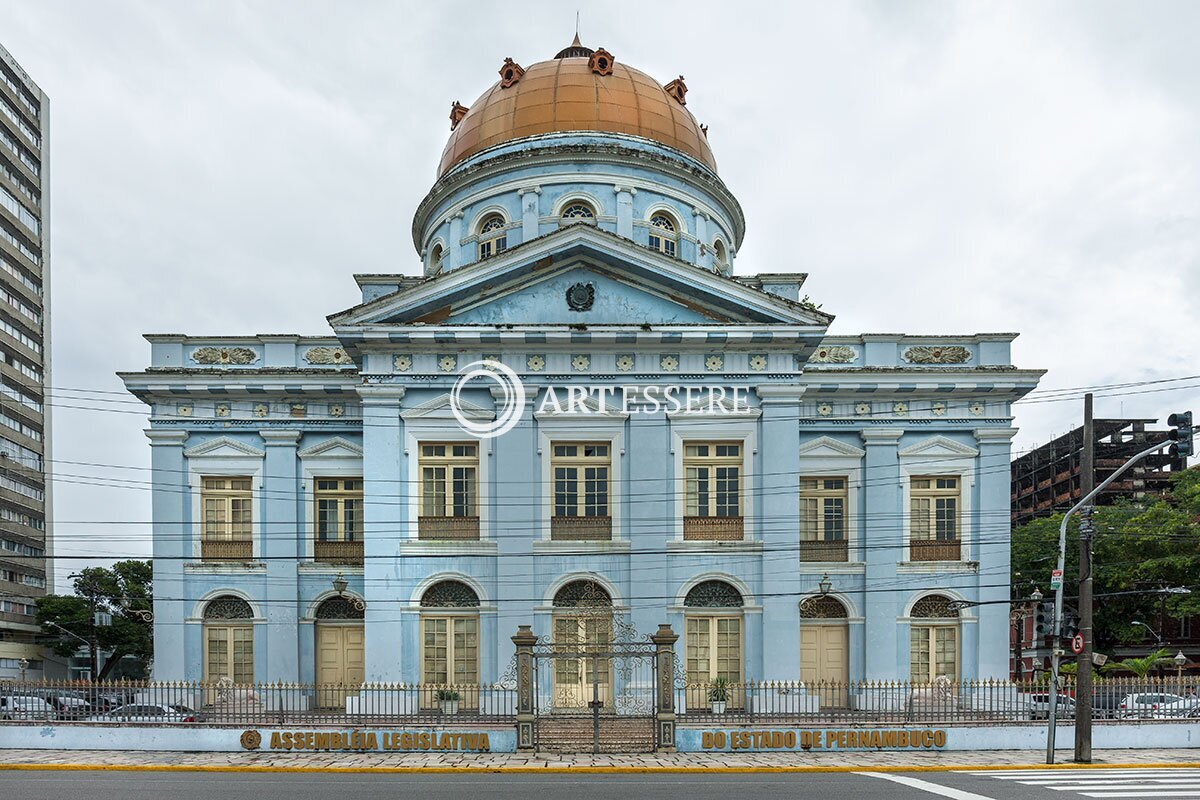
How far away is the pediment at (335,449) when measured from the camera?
30.8m

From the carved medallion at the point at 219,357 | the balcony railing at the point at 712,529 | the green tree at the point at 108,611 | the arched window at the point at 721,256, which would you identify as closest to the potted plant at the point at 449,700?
the balcony railing at the point at 712,529

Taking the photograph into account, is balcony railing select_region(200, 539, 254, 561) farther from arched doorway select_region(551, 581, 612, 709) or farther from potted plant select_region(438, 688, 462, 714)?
arched doorway select_region(551, 581, 612, 709)

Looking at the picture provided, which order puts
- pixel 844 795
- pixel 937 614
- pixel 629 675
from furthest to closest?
pixel 937 614 → pixel 629 675 → pixel 844 795

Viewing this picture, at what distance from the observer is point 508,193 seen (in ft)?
117

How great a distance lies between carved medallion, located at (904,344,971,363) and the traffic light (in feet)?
39.1

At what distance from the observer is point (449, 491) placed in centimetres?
2888

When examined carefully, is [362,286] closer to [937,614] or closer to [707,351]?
[707,351]

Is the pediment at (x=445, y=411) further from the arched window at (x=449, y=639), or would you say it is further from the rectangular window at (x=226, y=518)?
the rectangular window at (x=226, y=518)

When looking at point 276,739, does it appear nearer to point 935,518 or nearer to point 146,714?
point 146,714

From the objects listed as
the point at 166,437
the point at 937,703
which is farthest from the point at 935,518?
the point at 166,437

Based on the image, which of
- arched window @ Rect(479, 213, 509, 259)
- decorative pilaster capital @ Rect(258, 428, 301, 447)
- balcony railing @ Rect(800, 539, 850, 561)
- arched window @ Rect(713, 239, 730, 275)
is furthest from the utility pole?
decorative pilaster capital @ Rect(258, 428, 301, 447)

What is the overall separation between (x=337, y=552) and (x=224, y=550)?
325 cm

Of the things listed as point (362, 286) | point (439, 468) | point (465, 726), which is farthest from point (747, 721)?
point (362, 286)

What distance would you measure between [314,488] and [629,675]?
1077 cm
